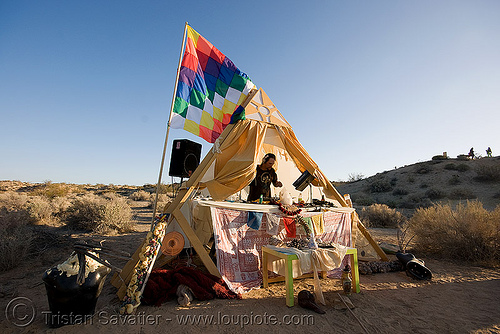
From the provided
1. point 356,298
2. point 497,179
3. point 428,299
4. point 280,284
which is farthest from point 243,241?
point 497,179

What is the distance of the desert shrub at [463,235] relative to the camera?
470 centimetres

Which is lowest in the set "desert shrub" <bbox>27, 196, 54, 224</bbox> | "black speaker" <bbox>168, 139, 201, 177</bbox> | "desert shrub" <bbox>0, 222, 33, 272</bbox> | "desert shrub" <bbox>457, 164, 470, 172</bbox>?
"desert shrub" <bbox>0, 222, 33, 272</bbox>

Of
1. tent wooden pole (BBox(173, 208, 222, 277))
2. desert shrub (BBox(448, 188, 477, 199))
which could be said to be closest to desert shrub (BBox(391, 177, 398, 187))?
desert shrub (BBox(448, 188, 477, 199))

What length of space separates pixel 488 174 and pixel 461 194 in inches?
156

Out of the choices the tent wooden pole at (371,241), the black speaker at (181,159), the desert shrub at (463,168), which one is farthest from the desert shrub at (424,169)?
the black speaker at (181,159)

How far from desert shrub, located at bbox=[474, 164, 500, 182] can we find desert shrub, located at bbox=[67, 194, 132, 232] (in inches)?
845

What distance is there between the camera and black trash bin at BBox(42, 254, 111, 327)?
2.31m

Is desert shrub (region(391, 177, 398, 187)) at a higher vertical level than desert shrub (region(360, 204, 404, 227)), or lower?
higher

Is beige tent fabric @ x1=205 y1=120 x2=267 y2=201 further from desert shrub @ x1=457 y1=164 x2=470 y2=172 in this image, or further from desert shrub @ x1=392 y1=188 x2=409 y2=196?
desert shrub @ x1=457 y1=164 x2=470 y2=172

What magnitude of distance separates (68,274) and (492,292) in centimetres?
525

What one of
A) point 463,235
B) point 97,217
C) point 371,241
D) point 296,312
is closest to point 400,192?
point 463,235

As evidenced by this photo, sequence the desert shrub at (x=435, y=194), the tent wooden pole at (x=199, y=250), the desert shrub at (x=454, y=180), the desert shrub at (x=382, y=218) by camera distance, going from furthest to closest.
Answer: the desert shrub at (x=454, y=180)
the desert shrub at (x=435, y=194)
the desert shrub at (x=382, y=218)
the tent wooden pole at (x=199, y=250)

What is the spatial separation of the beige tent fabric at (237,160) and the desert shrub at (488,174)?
776 inches

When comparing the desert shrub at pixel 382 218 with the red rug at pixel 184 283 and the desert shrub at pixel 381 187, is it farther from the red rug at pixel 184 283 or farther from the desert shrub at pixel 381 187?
the desert shrub at pixel 381 187
